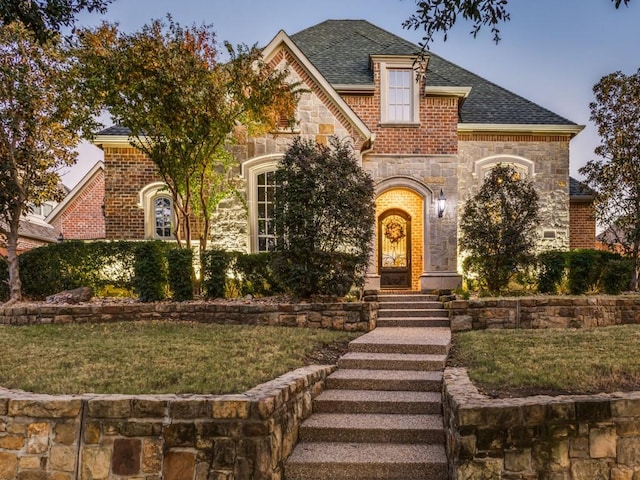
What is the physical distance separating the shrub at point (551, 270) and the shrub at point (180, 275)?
8.14 m

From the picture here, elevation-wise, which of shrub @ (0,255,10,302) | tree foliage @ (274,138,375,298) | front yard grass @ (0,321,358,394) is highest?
tree foliage @ (274,138,375,298)

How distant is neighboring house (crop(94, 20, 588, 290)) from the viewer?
12.8 m

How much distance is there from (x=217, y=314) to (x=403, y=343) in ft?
12.4

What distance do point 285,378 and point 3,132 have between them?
9.49 metres

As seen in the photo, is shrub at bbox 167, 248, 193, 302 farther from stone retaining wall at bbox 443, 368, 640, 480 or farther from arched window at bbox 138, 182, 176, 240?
stone retaining wall at bbox 443, 368, 640, 480

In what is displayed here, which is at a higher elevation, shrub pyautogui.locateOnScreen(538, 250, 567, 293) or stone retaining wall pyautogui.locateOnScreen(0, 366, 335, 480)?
shrub pyautogui.locateOnScreen(538, 250, 567, 293)

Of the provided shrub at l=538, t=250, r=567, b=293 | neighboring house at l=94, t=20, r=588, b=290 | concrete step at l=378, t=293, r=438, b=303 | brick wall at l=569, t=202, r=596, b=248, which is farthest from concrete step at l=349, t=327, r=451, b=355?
brick wall at l=569, t=202, r=596, b=248

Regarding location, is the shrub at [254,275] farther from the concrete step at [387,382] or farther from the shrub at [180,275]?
the concrete step at [387,382]

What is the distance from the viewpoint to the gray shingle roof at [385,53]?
15.0m

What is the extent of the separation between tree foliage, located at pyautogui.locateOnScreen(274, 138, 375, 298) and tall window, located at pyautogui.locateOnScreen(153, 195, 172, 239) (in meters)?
5.79

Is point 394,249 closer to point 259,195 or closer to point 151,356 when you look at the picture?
point 259,195

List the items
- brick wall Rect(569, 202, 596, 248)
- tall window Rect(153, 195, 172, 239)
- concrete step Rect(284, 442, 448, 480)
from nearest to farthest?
1. concrete step Rect(284, 442, 448, 480)
2. tall window Rect(153, 195, 172, 239)
3. brick wall Rect(569, 202, 596, 248)

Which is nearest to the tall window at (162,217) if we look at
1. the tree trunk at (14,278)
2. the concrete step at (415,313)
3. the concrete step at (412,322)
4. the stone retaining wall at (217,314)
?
the tree trunk at (14,278)

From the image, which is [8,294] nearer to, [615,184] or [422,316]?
[422,316]
